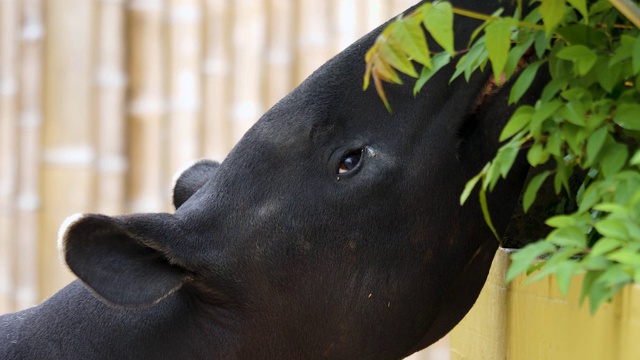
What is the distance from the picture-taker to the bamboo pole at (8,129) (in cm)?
386

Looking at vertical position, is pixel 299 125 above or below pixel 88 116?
above

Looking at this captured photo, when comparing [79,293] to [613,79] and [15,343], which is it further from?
[613,79]

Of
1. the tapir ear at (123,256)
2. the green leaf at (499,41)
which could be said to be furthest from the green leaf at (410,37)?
the tapir ear at (123,256)

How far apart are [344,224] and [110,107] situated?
2226 mm

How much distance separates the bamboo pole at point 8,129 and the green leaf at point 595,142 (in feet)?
9.92

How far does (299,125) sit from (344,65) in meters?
0.15

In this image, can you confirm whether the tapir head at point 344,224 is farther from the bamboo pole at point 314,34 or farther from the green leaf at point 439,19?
the bamboo pole at point 314,34

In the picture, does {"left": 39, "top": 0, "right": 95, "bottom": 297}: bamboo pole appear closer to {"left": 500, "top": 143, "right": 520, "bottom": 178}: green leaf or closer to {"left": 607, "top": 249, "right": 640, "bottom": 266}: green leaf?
{"left": 500, "top": 143, "right": 520, "bottom": 178}: green leaf

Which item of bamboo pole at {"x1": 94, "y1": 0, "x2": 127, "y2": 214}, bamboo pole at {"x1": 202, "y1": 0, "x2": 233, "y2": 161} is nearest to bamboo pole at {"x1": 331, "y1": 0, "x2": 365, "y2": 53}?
bamboo pole at {"x1": 202, "y1": 0, "x2": 233, "y2": 161}

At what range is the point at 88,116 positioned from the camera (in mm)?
3846

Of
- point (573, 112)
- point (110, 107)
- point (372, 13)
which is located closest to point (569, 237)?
point (573, 112)

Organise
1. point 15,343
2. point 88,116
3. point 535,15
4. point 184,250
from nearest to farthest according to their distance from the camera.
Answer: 1. point 535,15
2. point 184,250
3. point 15,343
4. point 88,116

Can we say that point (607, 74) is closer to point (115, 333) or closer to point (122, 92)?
point (115, 333)

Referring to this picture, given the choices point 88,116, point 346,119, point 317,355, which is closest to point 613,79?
point 346,119
